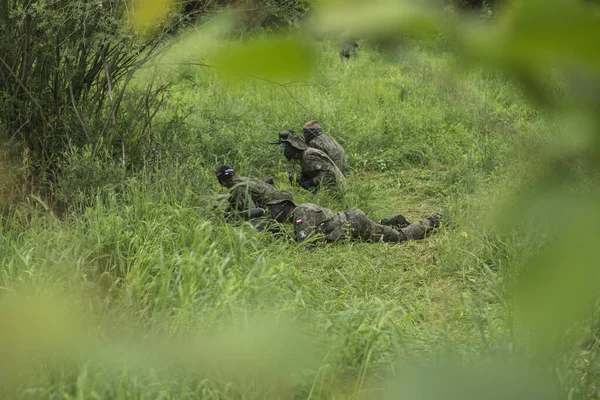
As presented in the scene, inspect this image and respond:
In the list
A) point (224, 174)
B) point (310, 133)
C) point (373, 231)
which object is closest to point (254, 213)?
point (224, 174)

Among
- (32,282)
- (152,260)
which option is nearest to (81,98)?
(152,260)

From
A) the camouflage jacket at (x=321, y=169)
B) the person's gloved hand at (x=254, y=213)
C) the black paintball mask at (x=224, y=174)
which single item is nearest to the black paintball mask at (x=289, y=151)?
the camouflage jacket at (x=321, y=169)

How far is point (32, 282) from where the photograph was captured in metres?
2.70

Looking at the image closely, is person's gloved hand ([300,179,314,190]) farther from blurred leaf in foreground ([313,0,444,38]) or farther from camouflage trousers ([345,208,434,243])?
blurred leaf in foreground ([313,0,444,38])

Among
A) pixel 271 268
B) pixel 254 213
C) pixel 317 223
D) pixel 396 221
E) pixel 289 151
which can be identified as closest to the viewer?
pixel 271 268

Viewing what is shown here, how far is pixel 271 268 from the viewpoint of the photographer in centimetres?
318

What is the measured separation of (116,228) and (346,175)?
128 inches

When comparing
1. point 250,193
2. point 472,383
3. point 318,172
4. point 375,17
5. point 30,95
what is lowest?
point 318,172

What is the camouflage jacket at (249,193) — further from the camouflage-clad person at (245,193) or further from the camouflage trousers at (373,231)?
the camouflage trousers at (373,231)

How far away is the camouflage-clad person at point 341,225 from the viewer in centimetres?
468

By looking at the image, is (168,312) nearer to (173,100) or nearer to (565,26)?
(565,26)

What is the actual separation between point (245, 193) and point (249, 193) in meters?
0.15

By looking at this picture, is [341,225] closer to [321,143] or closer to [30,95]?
[321,143]

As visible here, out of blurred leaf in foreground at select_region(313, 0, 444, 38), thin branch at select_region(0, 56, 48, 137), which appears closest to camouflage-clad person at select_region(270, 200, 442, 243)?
thin branch at select_region(0, 56, 48, 137)
